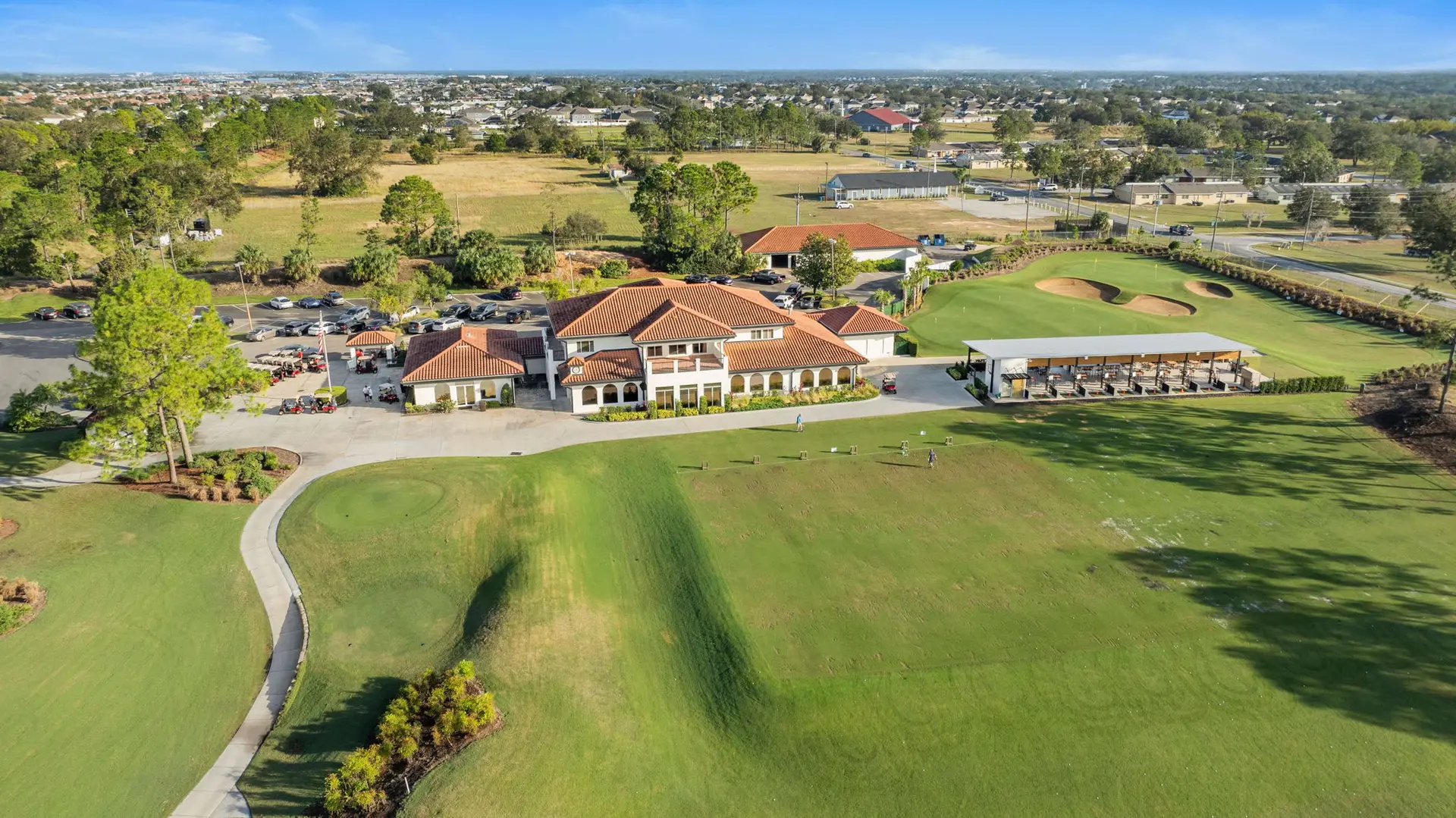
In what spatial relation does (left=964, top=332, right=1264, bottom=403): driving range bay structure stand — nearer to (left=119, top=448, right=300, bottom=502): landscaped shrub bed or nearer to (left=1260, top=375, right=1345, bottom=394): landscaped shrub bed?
(left=1260, top=375, right=1345, bottom=394): landscaped shrub bed

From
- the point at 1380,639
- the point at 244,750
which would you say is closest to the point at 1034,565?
the point at 1380,639

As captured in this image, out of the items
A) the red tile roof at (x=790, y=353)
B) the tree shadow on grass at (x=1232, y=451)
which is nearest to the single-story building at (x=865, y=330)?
the red tile roof at (x=790, y=353)

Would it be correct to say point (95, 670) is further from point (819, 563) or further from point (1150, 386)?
point (1150, 386)

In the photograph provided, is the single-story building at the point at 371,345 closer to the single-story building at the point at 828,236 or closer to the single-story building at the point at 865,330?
the single-story building at the point at 865,330

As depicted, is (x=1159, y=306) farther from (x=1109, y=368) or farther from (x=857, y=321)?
(x=857, y=321)

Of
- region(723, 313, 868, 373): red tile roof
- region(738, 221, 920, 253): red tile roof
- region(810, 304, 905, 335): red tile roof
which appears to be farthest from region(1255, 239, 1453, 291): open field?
region(723, 313, 868, 373): red tile roof

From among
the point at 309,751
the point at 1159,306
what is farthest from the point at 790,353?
the point at 1159,306
